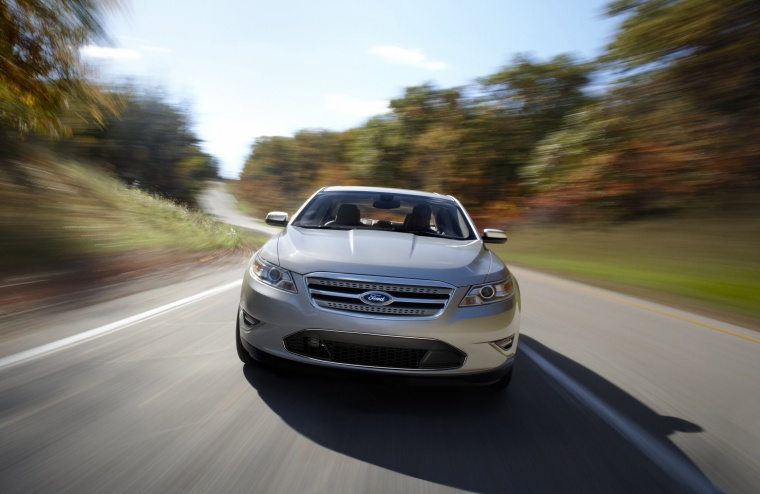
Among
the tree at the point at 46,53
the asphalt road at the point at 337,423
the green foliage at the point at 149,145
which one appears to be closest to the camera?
the asphalt road at the point at 337,423

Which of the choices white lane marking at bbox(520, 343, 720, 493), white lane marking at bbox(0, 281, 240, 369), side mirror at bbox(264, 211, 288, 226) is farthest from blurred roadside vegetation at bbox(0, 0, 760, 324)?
white lane marking at bbox(520, 343, 720, 493)

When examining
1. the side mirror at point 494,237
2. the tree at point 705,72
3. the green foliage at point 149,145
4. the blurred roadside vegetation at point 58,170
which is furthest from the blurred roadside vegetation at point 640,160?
the green foliage at point 149,145

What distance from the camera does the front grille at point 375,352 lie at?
12.8ft

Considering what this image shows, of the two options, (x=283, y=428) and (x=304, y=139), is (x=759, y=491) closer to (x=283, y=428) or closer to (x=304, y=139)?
(x=283, y=428)

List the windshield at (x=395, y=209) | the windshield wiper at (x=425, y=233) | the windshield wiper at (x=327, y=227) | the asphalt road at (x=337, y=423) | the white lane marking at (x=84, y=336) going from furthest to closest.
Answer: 1. the windshield at (x=395, y=209)
2. the windshield wiper at (x=425, y=233)
3. the windshield wiper at (x=327, y=227)
4. the white lane marking at (x=84, y=336)
5. the asphalt road at (x=337, y=423)

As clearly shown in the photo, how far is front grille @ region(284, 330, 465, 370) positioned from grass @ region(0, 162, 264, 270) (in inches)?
261

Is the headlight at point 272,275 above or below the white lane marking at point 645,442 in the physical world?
above

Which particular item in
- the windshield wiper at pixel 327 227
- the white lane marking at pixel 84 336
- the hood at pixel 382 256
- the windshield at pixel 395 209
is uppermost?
the windshield at pixel 395 209

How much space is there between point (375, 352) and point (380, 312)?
25 cm

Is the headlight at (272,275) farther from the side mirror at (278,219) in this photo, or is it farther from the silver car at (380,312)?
the side mirror at (278,219)

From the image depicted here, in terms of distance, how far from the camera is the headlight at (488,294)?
414cm

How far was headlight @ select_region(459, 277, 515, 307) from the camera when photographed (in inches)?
163

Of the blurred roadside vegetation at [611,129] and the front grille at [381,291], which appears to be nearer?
the front grille at [381,291]

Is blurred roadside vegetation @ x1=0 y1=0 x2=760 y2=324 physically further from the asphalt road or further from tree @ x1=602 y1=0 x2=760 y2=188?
the asphalt road
